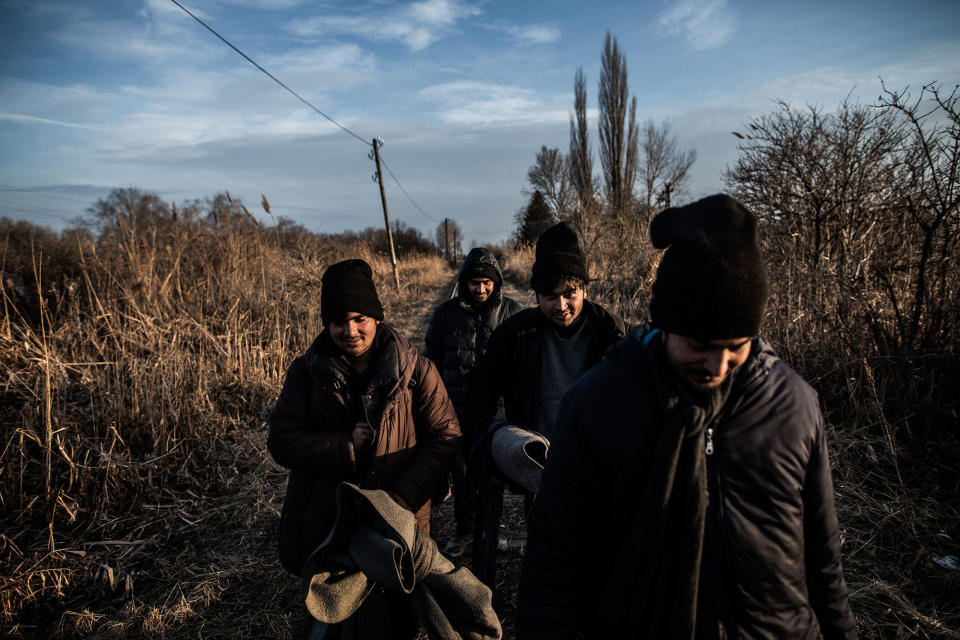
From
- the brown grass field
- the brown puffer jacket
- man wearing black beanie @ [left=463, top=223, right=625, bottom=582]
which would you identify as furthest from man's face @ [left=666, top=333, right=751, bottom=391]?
the brown grass field

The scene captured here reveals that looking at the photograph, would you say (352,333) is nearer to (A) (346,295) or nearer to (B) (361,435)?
(A) (346,295)

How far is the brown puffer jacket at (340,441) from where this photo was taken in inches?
77.9

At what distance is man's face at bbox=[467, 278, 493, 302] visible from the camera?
3.89 metres

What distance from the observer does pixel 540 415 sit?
2.39m

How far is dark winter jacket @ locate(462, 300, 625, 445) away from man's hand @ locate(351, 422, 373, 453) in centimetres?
55

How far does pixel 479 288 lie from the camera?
12.8ft

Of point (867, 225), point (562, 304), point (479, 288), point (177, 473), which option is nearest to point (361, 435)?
point (562, 304)

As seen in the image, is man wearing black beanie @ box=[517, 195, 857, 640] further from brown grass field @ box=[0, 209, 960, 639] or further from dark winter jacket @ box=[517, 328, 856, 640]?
Answer: brown grass field @ box=[0, 209, 960, 639]

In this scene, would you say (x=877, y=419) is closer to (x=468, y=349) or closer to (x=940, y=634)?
(x=940, y=634)

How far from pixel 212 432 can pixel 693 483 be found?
4668 millimetres

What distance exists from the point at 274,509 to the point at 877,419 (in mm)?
5099

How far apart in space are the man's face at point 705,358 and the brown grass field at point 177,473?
2057 millimetres

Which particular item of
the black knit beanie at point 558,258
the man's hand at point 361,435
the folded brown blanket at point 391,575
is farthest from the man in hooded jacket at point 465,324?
the folded brown blanket at point 391,575

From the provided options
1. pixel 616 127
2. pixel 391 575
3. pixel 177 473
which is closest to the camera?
pixel 391 575
